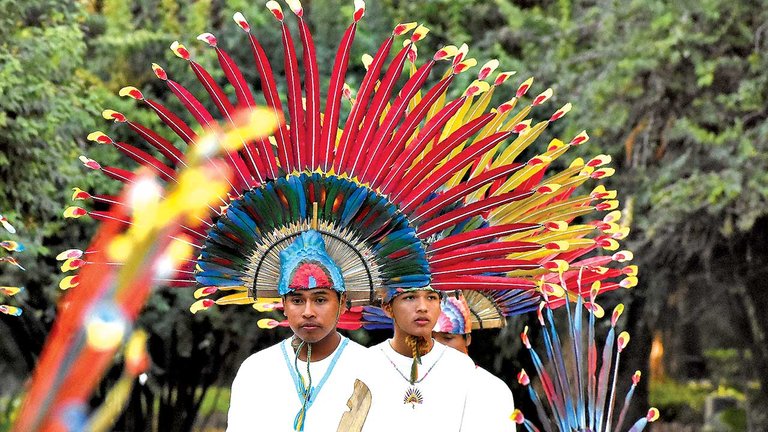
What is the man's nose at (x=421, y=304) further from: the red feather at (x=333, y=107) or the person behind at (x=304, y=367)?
the red feather at (x=333, y=107)

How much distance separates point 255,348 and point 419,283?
33.6 ft

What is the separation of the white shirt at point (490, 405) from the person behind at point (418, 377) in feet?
0.12

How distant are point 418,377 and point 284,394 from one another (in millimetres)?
1006

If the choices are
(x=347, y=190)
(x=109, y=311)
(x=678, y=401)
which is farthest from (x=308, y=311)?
(x=678, y=401)

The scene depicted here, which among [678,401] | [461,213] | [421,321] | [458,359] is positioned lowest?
[458,359]

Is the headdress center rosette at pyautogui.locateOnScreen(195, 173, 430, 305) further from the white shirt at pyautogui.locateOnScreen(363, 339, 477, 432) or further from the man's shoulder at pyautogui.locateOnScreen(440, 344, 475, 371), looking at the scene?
the man's shoulder at pyautogui.locateOnScreen(440, 344, 475, 371)

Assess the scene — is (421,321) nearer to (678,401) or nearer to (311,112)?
(311,112)

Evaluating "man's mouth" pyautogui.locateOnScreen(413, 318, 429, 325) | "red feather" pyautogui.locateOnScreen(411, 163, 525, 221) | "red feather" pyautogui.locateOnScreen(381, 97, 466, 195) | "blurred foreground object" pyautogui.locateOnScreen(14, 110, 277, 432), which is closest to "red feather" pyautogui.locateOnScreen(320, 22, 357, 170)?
"red feather" pyautogui.locateOnScreen(381, 97, 466, 195)

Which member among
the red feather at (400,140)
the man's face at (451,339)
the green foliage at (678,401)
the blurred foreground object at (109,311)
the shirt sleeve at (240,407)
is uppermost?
the green foliage at (678,401)

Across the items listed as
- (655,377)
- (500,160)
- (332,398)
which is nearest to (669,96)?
(500,160)

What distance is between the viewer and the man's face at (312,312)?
4828 millimetres

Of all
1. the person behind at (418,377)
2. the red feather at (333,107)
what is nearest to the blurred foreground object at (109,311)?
the red feather at (333,107)

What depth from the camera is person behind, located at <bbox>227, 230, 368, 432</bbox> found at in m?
4.82

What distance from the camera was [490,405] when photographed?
18.3 ft
